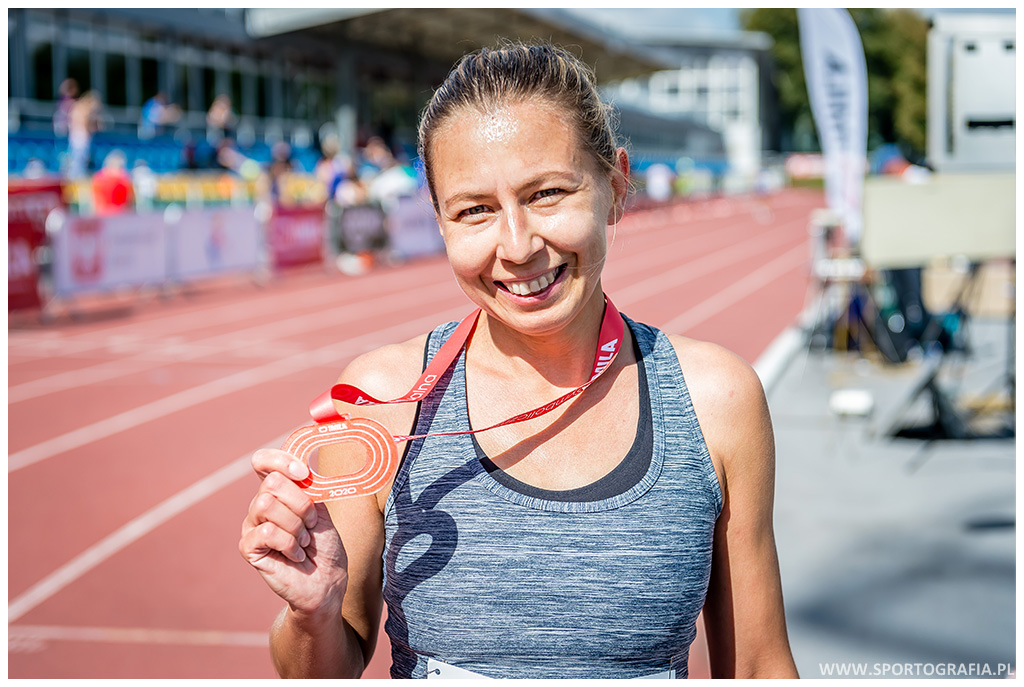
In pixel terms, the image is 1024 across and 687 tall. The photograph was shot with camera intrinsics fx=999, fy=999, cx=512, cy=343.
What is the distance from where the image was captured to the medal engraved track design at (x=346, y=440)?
1566 millimetres

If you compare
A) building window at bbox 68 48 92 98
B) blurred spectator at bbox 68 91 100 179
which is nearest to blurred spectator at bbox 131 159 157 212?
blurred spectator at bbox 68 91 100 179

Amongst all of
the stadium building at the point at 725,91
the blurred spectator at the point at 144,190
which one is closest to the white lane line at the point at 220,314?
the blurred spectator at the point at 144,190

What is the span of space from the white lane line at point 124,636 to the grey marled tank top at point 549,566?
2958 mm

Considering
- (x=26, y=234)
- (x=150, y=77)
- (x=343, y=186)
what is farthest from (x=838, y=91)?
(x=150, y=77)

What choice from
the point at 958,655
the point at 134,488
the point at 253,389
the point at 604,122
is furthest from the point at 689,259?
the point at 604,122

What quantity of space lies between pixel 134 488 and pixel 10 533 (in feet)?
3.15

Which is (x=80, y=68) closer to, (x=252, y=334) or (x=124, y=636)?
(x=252, y=334)

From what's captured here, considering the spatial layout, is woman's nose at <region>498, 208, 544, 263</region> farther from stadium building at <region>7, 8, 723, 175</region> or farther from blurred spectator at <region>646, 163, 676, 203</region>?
blurred spectator at <region>646, 163, 676, 203</region>

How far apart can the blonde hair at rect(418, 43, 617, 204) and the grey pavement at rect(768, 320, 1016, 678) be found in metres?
2.73

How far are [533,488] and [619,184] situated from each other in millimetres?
583

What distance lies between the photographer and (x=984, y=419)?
7.28m

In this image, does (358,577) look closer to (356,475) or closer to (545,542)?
(356,475)

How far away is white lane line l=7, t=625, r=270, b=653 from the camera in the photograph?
435 centimetres

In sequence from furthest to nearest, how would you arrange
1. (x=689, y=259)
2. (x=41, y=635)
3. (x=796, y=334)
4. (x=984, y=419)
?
(x=689, y=259) < (x=796, y=334) < (x=984, y=419) < (x=41, y=635)
